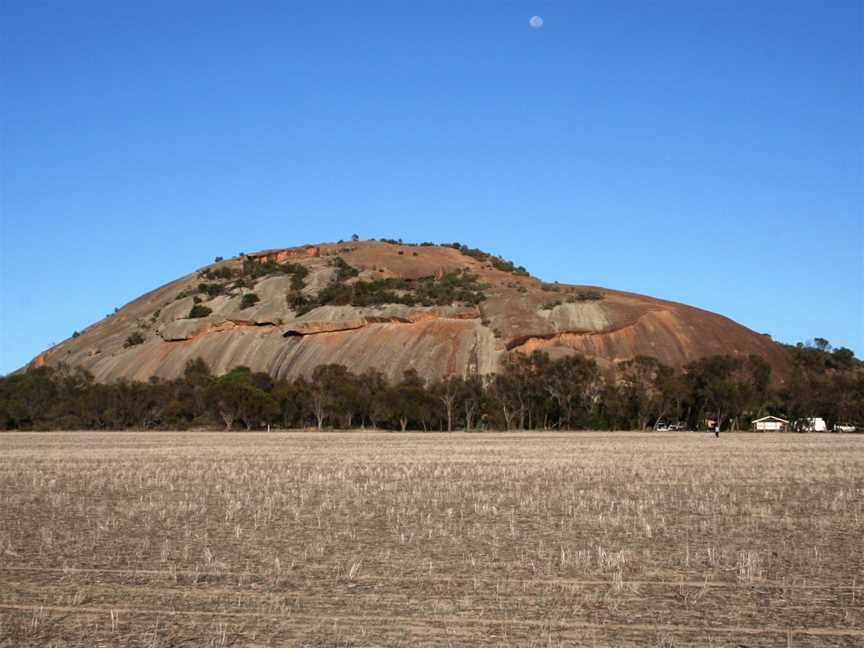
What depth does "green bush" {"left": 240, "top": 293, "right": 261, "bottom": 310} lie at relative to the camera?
150m

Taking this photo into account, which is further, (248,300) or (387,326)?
(248,300)

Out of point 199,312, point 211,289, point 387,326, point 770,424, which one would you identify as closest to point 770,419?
point 770,424

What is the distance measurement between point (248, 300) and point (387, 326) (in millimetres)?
31132

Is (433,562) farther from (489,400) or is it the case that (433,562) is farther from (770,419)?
(770,419)

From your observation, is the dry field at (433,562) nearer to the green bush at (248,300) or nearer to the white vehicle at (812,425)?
the white vehicle at (812,425)

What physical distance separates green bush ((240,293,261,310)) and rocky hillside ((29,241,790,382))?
200 mm

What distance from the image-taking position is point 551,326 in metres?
125

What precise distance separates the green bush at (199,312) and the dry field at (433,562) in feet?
405

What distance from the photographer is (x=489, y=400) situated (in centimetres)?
10688

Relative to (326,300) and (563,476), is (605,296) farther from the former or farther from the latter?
(563,476)

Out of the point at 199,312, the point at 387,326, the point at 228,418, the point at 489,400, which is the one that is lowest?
the point at 228,418

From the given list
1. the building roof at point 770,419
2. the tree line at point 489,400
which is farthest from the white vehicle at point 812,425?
the building roof at point 770,419

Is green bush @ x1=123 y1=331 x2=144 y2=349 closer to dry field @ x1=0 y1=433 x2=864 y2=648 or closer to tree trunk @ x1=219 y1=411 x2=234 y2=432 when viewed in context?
tree trunk @ x1=219 y1=411 x2=234 y2=432

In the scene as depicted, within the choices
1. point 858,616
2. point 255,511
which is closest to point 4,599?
point 255,511
